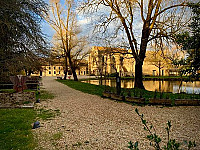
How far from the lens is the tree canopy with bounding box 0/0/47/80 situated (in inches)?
274

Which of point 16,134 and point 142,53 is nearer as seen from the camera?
point 16,134

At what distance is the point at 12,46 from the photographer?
7.88m

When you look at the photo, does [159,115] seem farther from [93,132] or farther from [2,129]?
[2,129]

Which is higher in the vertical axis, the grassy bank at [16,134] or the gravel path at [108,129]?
the grassy bank at [16,134]

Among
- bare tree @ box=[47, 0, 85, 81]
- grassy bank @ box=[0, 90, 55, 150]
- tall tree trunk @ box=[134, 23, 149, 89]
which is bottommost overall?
grassy bank @ box=[0, 90, 55, 150]

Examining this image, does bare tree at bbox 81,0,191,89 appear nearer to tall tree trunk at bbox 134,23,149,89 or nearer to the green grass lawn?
tall tree trunk at bbox 134,23,149,89

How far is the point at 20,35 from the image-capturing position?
759 centimetres

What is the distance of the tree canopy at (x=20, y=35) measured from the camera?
697cm

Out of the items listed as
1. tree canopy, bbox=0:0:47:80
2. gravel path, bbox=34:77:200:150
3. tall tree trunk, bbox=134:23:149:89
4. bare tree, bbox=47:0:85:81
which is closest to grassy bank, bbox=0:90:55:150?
gravel path, bbox=34:77:200:150

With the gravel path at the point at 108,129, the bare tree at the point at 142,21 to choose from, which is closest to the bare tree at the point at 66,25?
the bare tree at the point at 142,21

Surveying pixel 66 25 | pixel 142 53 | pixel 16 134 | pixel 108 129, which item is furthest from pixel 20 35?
pixel 66 25

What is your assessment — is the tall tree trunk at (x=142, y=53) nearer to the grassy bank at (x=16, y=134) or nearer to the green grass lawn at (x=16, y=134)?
the grassy bank at (x=16, y=134)

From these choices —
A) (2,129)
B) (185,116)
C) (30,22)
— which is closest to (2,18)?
(30,22)

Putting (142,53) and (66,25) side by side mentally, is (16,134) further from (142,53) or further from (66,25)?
(66,25)
